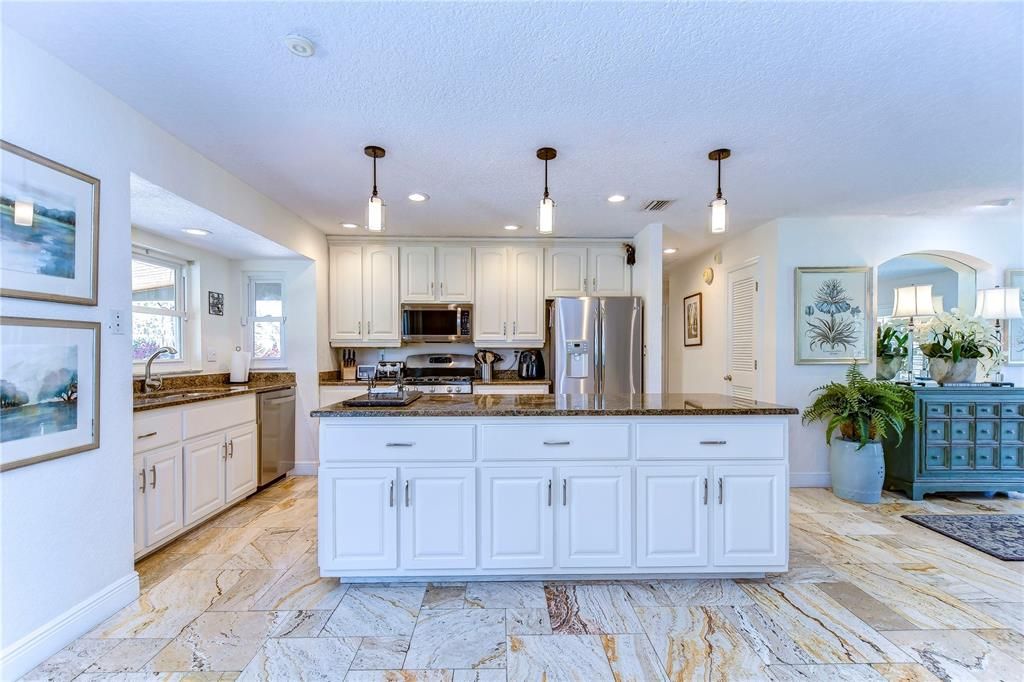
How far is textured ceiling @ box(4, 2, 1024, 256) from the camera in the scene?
1593mm

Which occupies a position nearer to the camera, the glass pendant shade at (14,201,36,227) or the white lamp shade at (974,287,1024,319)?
the glass pendant shade at (14,201,36,227)

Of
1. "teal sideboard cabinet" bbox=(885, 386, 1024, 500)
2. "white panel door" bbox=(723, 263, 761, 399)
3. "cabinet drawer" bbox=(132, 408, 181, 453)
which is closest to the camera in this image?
"cabinet drawer" bbox=(132, 408, 181, 453)

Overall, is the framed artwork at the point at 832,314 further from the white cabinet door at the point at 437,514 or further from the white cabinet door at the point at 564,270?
the white cabinet door at the point at 437,514

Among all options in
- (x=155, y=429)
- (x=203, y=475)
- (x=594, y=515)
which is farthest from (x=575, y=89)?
(x=203, y=475)

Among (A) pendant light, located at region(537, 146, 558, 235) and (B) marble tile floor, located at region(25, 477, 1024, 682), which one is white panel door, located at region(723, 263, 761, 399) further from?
(A) pendant light, located at region(537, 146, 558, 235)

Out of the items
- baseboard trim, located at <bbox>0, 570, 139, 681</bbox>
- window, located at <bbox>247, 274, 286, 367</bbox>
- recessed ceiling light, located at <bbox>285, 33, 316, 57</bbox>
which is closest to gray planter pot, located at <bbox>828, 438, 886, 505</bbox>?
recessed ceiling light, located at <bbox>285, 33, 316, 57</bbox>

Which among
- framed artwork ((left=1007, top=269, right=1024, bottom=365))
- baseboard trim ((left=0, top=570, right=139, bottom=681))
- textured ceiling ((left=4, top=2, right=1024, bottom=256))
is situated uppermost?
textured ceiling ((left=4, top=2, right=1024, bottom=256))

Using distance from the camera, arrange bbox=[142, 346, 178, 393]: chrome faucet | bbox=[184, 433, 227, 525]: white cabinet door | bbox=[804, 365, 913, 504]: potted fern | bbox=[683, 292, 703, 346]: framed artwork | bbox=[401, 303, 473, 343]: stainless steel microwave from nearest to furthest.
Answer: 1. bbox=[184, 433, 227, 525]: white cabinet door
2. bbox=[142, 346, 178, 393]: chrome faucet
3. bbox=[804, 365, 913, 504]: potted fern
4. bbox=[401, 303, 473, 343]: stainless steel microwave
5. bbox=[683, 292, 703, 346]: framed artwork

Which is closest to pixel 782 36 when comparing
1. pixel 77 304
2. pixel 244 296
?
pixel 77 304

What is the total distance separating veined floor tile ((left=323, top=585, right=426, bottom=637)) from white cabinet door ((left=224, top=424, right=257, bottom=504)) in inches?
66.3

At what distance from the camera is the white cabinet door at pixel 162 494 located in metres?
2.61

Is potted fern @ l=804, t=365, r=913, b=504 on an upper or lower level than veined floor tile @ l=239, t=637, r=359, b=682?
upper

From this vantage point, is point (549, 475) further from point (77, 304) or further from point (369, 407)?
point (77, 304)

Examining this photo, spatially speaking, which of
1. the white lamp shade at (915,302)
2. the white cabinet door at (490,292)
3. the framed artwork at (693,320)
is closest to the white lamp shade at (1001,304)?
the white lamp shade at (915,302)
